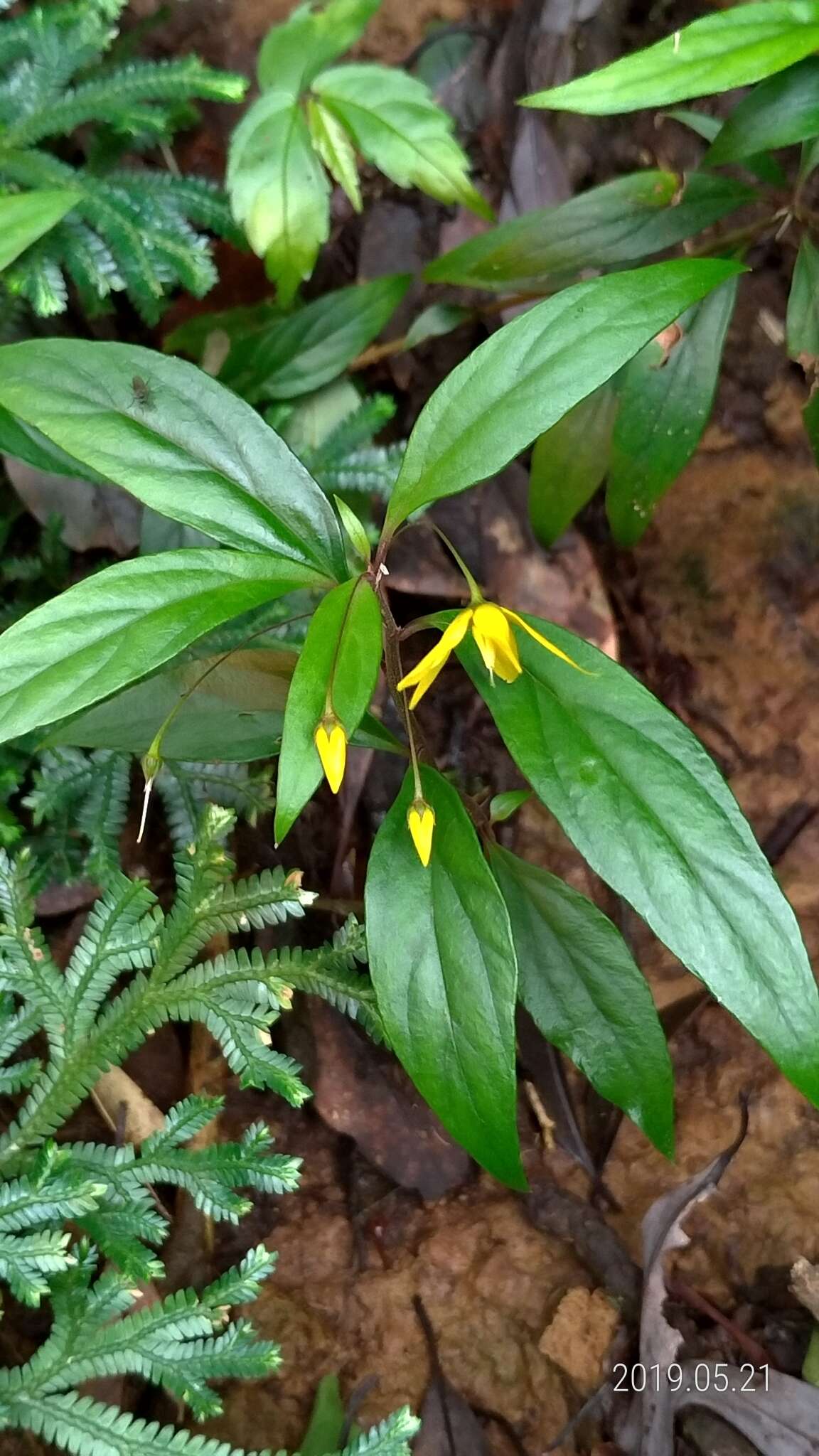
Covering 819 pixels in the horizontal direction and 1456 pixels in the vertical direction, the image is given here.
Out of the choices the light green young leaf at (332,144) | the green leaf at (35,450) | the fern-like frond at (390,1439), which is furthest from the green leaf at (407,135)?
the fern-like frond at (390,1439)

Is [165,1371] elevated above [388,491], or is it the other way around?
[388,491]

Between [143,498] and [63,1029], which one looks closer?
[143,498]

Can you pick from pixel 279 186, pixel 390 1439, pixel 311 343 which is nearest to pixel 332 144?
pixel 279 186

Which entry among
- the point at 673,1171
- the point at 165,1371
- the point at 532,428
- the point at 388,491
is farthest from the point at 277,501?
the point at 673,1171

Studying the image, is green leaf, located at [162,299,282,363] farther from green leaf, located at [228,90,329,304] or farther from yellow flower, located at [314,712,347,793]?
yellow flower, located at [314,712,347,793]

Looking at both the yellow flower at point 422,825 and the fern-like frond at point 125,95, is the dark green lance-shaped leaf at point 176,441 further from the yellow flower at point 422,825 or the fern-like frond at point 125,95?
the fern-like frond at point 125,95

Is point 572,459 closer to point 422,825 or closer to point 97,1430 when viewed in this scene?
point 422,825

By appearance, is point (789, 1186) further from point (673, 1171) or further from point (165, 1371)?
point (165, 1371)
